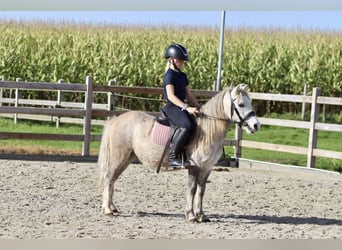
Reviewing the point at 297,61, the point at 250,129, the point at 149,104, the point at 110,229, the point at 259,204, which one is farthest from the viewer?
the point at 297,61

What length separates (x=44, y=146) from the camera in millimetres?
15336

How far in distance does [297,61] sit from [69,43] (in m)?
7.57

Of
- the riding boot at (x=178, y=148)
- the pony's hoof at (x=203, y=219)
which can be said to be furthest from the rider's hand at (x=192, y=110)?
the pony's hoof at (x=203, y=219)

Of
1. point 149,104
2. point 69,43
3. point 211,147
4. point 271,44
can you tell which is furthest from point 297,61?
point 211,147

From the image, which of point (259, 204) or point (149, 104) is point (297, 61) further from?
point (259, 204)

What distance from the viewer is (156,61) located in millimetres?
22812

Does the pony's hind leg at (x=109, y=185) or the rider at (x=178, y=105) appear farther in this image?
the pony's hind leg at (x=109, y=185)

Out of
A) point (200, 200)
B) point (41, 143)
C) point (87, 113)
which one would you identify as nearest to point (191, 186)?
point (200, 200)

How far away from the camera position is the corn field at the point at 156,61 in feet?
73.8

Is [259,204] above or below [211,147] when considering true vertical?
below

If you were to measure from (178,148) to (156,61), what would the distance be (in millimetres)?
Result: 15268

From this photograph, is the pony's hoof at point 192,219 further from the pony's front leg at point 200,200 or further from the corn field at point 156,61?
the corn field at point 156,61

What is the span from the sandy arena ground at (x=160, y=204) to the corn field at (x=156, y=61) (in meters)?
10.3

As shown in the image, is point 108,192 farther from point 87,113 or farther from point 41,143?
point 41,143
